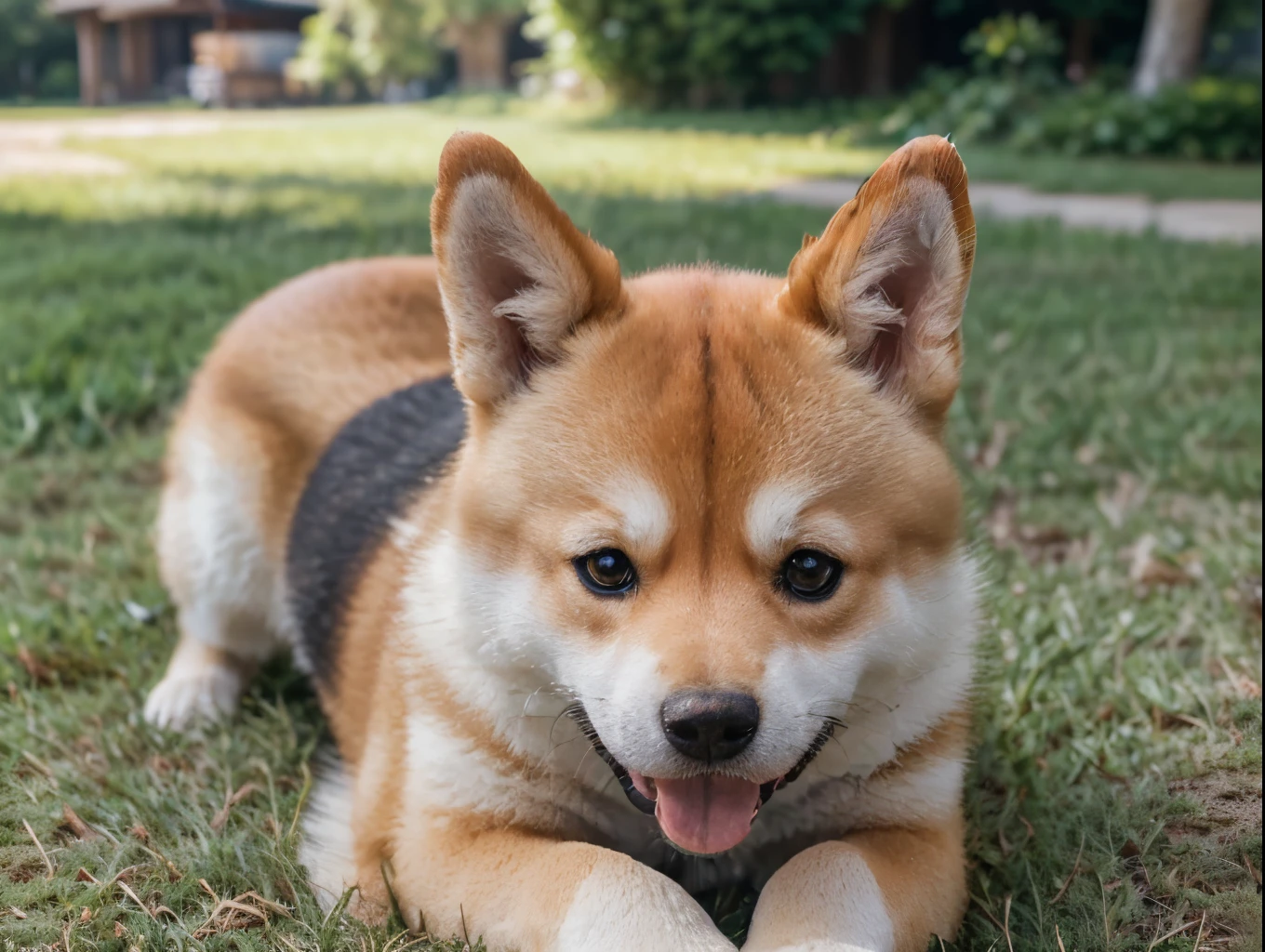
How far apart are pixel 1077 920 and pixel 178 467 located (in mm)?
2687

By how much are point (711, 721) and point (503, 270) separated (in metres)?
0.96

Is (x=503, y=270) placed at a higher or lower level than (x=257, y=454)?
higher

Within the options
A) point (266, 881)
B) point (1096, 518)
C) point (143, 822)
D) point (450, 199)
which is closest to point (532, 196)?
point (450, 199)

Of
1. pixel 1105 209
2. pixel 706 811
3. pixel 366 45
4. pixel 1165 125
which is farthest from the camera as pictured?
pixel 366 45

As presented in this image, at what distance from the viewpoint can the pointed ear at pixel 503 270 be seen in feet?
6.79

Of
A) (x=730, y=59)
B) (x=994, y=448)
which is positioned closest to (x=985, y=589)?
(x=994, y=448)

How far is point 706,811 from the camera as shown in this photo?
2066mm

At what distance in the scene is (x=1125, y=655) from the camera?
10.9ft

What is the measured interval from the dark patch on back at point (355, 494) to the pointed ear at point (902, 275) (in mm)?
1024

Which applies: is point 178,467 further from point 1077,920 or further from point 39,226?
point 39,226

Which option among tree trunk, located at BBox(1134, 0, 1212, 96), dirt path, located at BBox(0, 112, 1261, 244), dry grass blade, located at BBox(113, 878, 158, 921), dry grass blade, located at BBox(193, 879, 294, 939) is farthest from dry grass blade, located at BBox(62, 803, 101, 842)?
tree trunk, located at BBox(1134, 0, 1212, 96)

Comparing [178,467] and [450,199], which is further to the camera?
[178,467]

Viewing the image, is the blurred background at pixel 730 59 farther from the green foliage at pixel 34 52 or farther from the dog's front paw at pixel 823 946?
the dog's front paw at pixel 823 946

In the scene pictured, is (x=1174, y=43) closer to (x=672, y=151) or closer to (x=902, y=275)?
(x=672, y=151)
